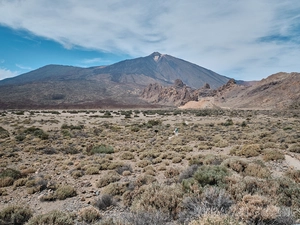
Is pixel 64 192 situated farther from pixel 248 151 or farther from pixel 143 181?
pixel 248 151

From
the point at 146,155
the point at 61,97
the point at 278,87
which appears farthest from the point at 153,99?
the point at 146,155

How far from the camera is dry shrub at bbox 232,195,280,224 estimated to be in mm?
3246

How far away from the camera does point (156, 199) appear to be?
4.21 meters

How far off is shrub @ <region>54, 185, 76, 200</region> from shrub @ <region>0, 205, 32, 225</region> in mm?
1205

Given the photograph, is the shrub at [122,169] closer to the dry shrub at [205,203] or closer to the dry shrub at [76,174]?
the dry shrub at [76,174]

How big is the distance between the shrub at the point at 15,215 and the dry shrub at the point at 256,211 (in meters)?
4.65

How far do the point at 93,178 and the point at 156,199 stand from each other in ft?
13.9

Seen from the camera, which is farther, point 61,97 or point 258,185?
point 61,97

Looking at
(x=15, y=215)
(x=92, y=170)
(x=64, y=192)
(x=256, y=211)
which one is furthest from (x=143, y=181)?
(x=256, y=211)

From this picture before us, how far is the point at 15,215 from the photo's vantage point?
174 inches

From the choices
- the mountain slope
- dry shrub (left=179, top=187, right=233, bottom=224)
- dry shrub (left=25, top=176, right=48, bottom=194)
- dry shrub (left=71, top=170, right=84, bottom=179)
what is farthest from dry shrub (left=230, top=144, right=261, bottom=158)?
the mountain slope

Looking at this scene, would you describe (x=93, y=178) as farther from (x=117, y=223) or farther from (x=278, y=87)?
(x=278, y=87)

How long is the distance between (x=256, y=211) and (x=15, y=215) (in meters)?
5.07

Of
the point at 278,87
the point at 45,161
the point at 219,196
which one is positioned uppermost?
the point at 278,87
